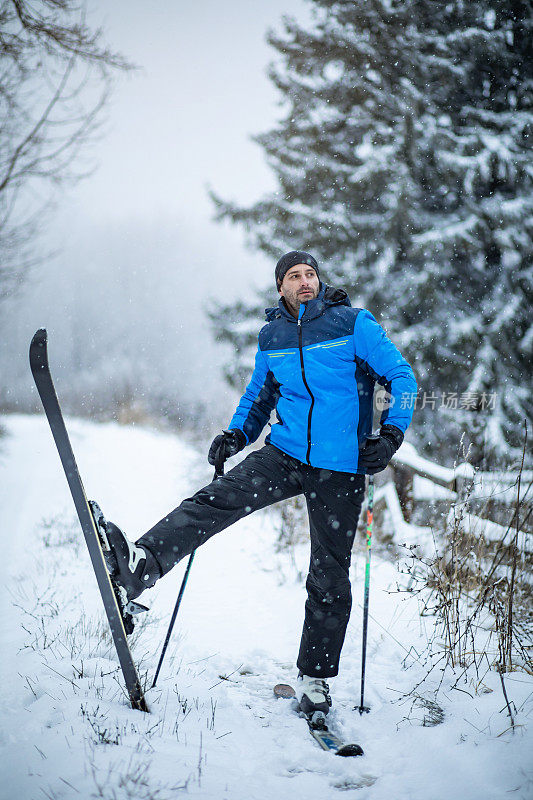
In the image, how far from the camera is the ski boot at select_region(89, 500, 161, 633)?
2018mm

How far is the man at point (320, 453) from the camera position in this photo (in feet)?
7.65

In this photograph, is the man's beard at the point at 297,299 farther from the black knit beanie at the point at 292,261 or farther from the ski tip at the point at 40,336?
the ski tip at the point at 40,336

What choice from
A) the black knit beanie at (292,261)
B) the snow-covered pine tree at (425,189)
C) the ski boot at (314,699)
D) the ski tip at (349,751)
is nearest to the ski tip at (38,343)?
the black knit beanie at (292,261)

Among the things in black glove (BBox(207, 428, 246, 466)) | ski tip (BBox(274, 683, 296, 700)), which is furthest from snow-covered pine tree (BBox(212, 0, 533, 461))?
ski tip (BBox(274, 683, 296, 700))

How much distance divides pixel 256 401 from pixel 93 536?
1.30 m

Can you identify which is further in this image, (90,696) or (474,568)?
(474,568)

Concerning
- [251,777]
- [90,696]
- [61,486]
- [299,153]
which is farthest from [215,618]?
[299,153]

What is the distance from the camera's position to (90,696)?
2.12 m

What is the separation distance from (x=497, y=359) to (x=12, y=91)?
24.8 feet

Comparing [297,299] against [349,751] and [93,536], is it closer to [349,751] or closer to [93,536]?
[93,536]

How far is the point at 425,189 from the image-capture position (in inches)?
330

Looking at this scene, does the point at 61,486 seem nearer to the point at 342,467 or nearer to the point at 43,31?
the point at 43,31

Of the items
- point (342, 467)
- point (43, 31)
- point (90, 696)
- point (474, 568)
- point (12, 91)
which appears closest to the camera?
point (90, 696)

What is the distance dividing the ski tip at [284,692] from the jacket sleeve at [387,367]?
60.4 inches
